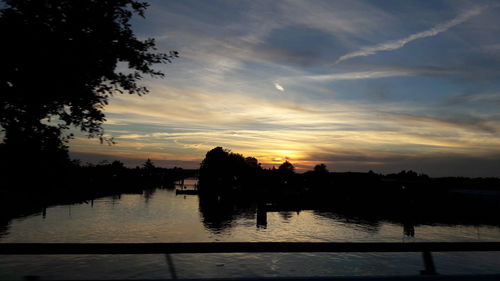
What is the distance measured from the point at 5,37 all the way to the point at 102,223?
81.6 metres

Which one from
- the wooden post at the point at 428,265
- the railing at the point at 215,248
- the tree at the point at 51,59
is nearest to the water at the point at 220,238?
the tree at the point at 51,59

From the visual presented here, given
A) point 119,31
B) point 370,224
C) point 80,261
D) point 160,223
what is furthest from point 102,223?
point 119,31

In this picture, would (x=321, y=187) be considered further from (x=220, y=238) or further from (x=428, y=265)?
(x=428, y=265)

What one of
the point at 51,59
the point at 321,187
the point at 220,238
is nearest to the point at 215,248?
the point at 51,59

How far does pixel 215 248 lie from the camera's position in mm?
3479

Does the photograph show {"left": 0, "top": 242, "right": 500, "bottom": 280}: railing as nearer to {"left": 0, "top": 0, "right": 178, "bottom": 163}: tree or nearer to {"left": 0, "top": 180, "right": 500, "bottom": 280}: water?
{"left": 0, "top": 0, "right": 178, "bottom": 163}: tree

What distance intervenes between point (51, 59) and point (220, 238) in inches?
2358

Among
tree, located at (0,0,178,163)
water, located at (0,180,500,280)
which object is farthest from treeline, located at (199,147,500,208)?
tree, located at (0,0,178,163)

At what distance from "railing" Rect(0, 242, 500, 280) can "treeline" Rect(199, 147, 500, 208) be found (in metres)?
104

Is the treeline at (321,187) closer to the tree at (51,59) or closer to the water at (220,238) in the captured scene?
the water at (220,238)

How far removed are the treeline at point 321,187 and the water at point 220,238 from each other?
60.3ft

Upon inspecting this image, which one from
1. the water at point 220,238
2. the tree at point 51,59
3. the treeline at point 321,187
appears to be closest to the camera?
the tree at point 51,59

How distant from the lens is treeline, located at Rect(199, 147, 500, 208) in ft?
365

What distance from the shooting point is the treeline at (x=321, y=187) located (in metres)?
111
